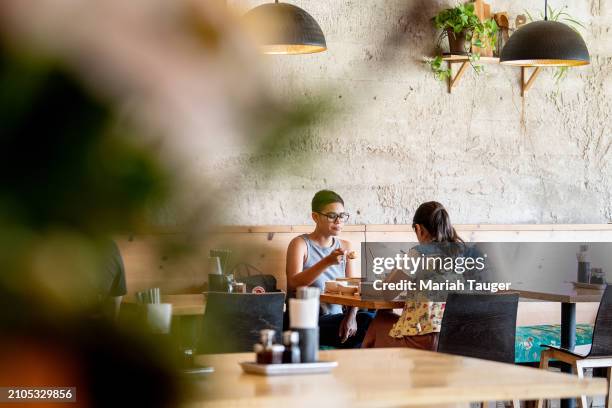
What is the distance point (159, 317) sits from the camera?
546 millimetres

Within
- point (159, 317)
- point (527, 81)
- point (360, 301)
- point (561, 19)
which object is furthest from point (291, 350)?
point (561, 19)

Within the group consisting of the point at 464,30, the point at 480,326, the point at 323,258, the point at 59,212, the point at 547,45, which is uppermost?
the point at 464,30

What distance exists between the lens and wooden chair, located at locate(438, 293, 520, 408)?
4.28 metres

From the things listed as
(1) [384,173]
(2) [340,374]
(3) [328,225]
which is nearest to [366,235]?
(1) [384,173]

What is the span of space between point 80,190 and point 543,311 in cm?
686

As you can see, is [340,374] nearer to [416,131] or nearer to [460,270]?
[460,270]

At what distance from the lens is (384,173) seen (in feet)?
21.7

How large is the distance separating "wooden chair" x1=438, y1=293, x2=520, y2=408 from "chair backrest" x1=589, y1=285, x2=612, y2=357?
0.64m

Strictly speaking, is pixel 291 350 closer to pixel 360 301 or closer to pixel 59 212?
pixel 59 212

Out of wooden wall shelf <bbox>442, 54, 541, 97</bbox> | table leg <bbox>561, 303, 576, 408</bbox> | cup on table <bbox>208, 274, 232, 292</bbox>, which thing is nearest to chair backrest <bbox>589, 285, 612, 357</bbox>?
table leg <bbox>561, 303, 576, 408</bbox>

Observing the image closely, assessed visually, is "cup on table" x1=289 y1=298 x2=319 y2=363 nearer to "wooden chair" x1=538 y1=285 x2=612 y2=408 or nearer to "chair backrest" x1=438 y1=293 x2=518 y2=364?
"chair backrest" x1=438 y1=293 x2=518 y2=364

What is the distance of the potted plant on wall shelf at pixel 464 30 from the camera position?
650cm

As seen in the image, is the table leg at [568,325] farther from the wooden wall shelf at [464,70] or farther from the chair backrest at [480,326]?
the wooden wall shelf at [464,70]

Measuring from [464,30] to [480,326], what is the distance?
2.79 m
